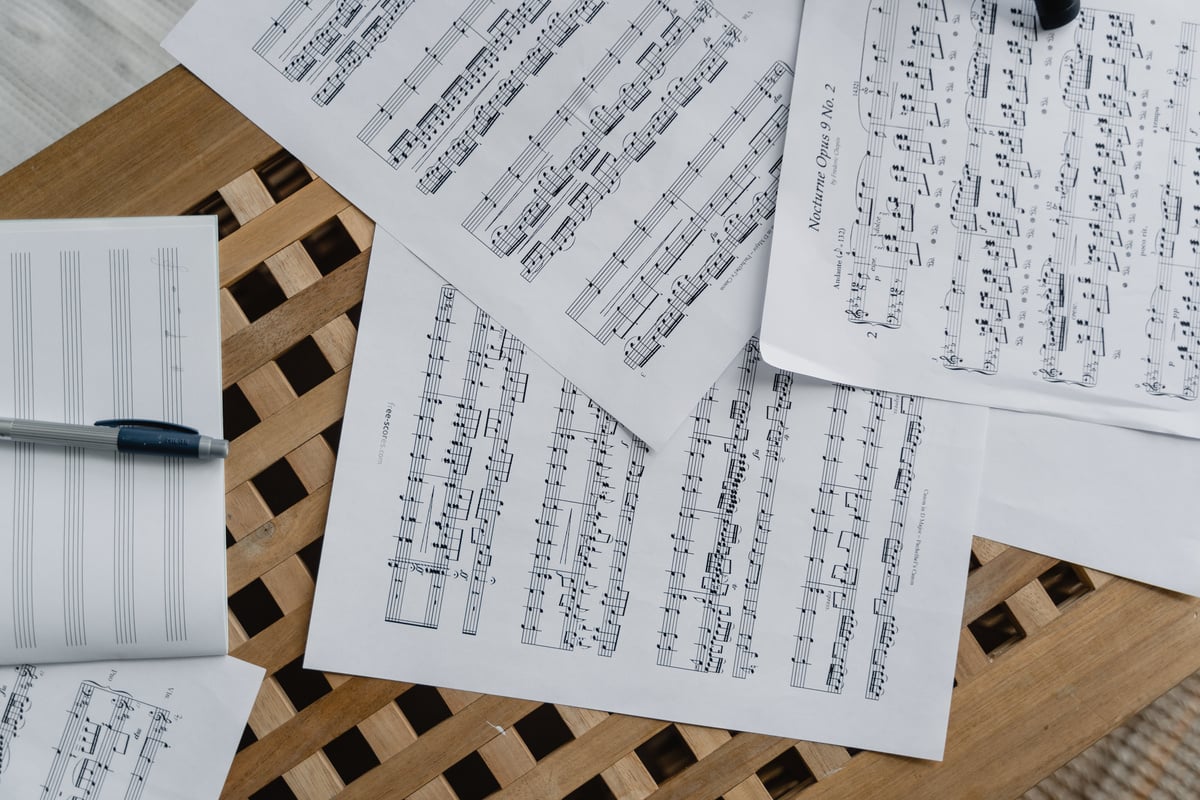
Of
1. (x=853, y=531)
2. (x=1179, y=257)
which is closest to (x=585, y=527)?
(x=853, y=531)

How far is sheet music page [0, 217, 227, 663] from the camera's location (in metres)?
0.53

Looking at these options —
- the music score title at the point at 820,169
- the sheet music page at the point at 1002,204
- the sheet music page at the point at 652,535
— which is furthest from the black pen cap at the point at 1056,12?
the sheet music page at the point at 652,535

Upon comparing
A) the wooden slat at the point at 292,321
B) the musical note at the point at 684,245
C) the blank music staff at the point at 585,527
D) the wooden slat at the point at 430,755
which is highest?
the musical note at the point at 684,245

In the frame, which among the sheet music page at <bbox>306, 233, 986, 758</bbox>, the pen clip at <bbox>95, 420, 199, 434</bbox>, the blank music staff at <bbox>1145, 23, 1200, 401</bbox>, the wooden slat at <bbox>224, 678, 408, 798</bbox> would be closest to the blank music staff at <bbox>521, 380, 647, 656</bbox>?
the sheet music page at <bbox>306, 233, 986, 758</bbox>

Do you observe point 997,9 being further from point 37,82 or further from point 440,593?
point 37,82

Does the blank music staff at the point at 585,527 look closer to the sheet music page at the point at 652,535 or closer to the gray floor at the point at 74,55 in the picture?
the sheet music page at the point at 652,535

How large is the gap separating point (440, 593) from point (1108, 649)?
41cm

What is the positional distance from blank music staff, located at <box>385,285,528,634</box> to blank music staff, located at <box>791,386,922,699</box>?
0.19m

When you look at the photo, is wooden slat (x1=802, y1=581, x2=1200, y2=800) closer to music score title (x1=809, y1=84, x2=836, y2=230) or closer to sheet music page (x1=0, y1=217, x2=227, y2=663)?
music score title (x1=809, y1=84, x2=836, y2=230)

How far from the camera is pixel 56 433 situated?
→ 524mm

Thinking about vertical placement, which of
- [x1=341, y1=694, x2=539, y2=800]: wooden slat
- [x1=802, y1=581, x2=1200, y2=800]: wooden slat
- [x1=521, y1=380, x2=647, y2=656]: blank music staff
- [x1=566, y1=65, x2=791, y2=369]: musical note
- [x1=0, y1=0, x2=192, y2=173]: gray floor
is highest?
[x1=0, y1=0, x2=192, y2=173]: gray floor

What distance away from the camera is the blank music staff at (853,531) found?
557 millimetres

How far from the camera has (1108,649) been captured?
56 cm

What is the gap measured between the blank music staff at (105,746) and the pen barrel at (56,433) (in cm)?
14
